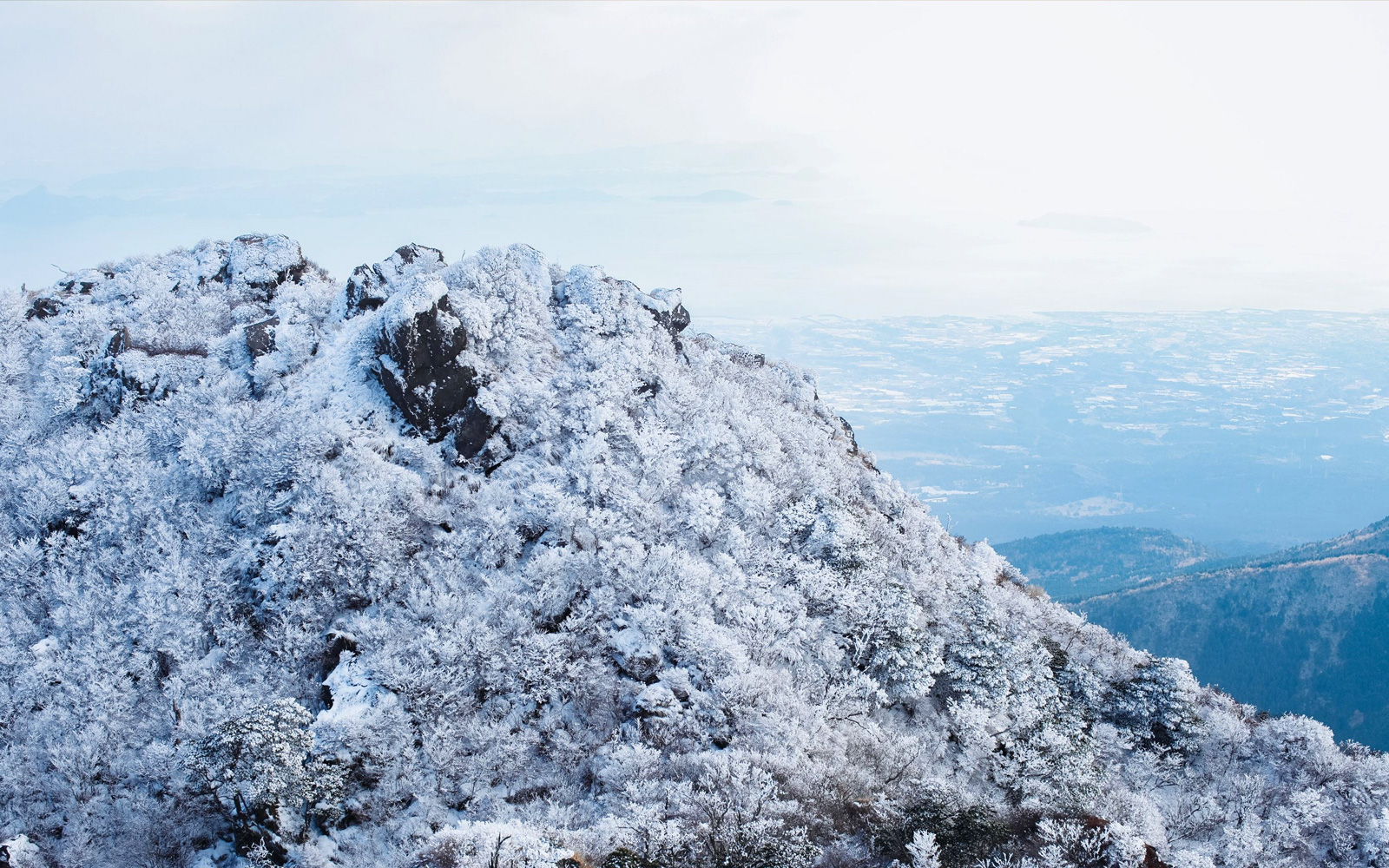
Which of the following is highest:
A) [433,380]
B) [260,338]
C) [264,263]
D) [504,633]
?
[264,263]

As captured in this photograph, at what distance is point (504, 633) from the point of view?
50.3m

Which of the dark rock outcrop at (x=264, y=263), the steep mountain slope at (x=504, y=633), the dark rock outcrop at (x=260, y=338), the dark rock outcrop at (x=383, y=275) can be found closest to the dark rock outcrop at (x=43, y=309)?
the steep mountain slope at (x=504, y=633)

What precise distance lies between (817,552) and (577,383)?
27.0 metres

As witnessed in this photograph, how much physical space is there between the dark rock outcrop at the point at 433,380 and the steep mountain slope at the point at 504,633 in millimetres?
239

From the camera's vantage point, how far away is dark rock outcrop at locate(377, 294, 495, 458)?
204 feet

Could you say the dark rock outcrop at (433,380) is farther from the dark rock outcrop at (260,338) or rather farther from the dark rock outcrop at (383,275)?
the dark rock outcrop at (260,338)

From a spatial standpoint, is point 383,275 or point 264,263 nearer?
point 383,275

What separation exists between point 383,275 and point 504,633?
4114 centimetres

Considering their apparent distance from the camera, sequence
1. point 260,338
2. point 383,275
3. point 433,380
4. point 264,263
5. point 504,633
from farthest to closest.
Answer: point 264,263 → point 383,275 → point 260,338 → point 433,380 → point 504,633

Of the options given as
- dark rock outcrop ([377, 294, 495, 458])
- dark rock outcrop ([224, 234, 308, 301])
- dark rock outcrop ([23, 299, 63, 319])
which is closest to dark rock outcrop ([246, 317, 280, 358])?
dark rock outcrop ([224, 234, 308, 301])

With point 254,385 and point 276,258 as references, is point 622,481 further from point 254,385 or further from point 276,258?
point 276,258

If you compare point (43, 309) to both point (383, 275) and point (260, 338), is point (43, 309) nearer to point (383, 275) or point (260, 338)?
point (260, 338)

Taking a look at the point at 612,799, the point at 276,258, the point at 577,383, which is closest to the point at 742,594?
the point at 612,799

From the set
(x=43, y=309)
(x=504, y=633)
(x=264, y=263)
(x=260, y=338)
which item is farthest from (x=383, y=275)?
(x=504, y=633)
